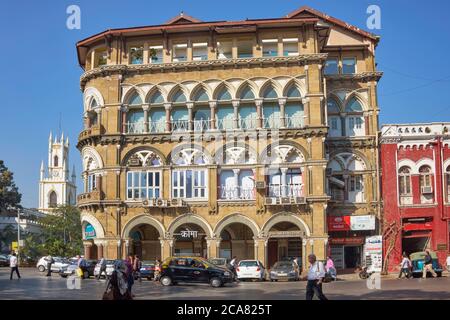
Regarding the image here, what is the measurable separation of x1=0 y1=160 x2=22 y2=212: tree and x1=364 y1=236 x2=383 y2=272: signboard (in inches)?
2153

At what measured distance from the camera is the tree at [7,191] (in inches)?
3243

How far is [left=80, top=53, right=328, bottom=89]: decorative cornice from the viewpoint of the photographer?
46.4 m

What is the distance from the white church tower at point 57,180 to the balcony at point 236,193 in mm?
100830

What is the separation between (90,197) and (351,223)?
1953 cm

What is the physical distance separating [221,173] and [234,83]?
6672 mm

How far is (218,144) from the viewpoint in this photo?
153 feet

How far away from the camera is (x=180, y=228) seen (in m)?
47.9

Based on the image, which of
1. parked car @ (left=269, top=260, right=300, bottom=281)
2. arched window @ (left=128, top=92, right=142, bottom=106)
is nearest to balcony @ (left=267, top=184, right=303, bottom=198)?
parked car @ (left=269, top=260, right=300, bottom=281)

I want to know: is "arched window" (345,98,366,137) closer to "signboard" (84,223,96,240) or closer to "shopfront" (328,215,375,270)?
"shopfront" (328,215,375,270)

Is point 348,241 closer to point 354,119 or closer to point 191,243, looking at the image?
point 354,119

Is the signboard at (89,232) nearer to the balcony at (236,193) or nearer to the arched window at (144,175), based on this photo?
the arched window at (144,175)

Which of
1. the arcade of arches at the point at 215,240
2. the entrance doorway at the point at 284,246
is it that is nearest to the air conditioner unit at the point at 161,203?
the arcade of arches at the point at 215,240

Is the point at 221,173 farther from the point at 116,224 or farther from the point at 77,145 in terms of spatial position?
the point at 77,145
